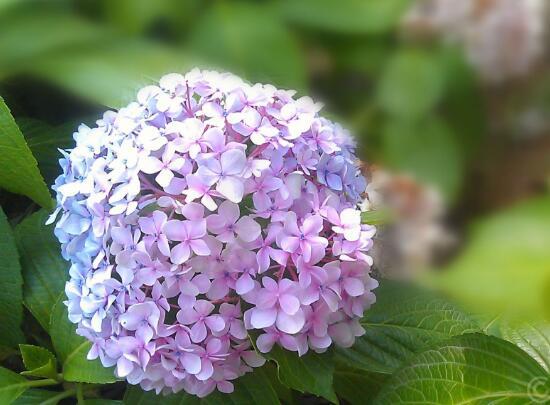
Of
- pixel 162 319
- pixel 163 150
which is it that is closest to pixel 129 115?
pixel 163 150

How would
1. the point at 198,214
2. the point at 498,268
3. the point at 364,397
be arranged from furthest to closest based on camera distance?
the point at 364,397
the point at 198,214
the point at 498,268

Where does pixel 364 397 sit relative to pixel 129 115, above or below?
below

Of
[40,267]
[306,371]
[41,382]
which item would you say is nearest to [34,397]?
[41,382]

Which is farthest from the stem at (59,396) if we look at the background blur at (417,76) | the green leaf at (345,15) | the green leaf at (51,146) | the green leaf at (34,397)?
the green leaf at (345,15)

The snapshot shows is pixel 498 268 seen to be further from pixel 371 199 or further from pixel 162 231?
pixel 371 199

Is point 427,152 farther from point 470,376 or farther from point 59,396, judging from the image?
point 59,396

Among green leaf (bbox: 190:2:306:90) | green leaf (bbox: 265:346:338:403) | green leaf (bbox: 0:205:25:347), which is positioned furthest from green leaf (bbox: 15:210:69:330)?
green leaf (bbox: 190:2:306:90)

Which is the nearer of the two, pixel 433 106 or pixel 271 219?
pixel 433 106

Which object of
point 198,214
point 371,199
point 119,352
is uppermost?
point 371,199
